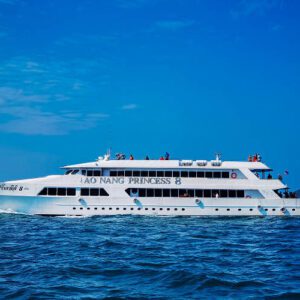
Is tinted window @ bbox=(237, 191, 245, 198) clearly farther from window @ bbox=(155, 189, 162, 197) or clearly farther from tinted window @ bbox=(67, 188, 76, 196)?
tinted window @ bbox=(67, 188, 76, 196)

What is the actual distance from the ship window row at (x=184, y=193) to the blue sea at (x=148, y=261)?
468 cm

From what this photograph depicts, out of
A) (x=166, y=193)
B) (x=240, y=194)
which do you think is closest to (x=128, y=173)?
(x=166, y=193)

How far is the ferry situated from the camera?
30.6 meters

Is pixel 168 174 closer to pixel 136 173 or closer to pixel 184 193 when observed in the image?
A: pixel 184 193

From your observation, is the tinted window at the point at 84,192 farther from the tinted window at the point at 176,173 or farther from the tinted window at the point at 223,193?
the tinted window at the point at 223,193

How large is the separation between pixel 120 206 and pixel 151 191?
2492mm

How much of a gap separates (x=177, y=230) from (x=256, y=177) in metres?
10.4

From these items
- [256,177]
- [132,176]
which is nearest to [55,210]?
[132,176]

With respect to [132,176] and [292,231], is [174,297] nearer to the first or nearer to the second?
[292,231]

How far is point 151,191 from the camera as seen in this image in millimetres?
31062

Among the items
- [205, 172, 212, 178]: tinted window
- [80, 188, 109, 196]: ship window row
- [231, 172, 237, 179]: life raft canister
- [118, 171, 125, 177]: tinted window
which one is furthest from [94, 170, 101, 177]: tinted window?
[231, 172, 237, 179]: life raft canister

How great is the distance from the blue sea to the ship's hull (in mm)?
3944

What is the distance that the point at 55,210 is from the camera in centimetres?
3066

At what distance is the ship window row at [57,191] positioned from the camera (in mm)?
30828
